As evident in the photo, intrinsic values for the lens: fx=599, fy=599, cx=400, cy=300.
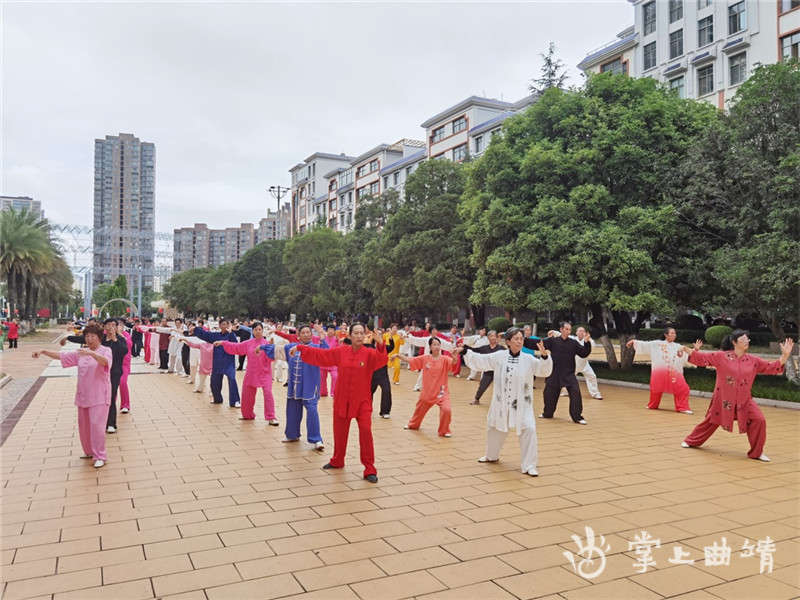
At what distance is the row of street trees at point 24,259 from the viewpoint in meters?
33.0

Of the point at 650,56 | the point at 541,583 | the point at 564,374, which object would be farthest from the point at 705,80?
the point at 541,583

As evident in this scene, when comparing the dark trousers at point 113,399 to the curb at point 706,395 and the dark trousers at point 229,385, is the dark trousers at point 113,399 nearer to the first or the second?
the dark trousers at point 229,385

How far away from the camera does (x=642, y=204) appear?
15391 mm

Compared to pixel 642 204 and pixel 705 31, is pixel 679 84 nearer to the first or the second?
pixel 705 31

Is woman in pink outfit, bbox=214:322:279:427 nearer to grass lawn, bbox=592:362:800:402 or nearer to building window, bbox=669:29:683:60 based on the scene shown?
grass lawn, bbox=592:362:800:402

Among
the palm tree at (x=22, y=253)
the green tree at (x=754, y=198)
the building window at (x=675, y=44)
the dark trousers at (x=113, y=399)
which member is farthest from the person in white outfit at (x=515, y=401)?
the palm tree at (x=22, y=253)

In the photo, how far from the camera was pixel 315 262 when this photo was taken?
134 feet

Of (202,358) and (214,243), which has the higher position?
(214,243)

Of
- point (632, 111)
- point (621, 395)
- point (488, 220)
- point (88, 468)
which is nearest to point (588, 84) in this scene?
point (632, 111)

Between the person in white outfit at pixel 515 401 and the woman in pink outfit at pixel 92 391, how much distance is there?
427cm

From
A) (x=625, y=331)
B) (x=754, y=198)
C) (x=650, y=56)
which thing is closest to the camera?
(x=754, y=198)

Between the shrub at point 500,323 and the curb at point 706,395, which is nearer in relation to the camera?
the curb at point 706,395

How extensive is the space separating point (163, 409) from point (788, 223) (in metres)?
12.3

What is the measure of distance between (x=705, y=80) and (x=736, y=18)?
291 centimetres
